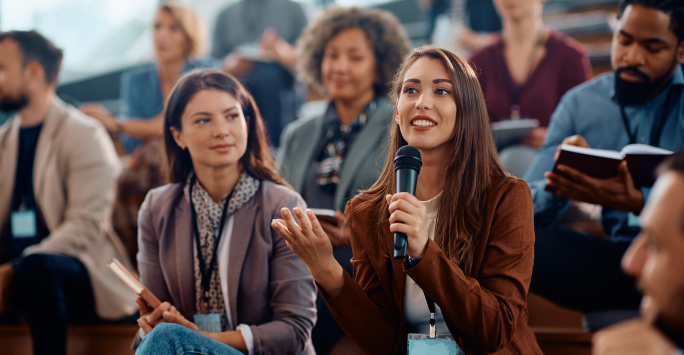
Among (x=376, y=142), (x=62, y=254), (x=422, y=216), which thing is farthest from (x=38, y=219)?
(x=422, y=216)

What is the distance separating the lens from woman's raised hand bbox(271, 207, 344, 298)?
1055 mm

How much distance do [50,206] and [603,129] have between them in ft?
6.65

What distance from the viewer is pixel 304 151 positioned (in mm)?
2166

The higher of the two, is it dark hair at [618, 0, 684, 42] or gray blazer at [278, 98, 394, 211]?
dark hair at [618, 0, 684, 42]

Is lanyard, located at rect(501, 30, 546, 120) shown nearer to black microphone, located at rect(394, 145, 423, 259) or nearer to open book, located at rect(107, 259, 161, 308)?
black microphone, located at rect(394, 145, 423, 259)

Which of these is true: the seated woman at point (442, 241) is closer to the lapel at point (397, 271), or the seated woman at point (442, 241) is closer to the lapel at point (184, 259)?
the lapel at point (397, 271)

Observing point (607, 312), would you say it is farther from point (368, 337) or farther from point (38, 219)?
point (38, 219)

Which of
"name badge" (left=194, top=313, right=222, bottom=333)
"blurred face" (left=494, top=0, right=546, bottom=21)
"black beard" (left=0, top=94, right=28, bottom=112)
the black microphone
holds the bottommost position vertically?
"name badge" (left=194, top=313, right=222, bottom=333)

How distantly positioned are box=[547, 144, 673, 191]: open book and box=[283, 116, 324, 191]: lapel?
97 centimetres

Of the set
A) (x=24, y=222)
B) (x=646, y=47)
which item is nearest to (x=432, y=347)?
(x=646, y=47)

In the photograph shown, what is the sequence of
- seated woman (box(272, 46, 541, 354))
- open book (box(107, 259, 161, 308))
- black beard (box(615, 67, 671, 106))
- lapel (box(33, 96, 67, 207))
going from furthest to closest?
lapel (box(33, 96, 67, 207))
black beard (box(615, 67, 671, 106))
open book (box(107, 259, 161, 308))
seated woman (box(272, 46, 541, 354))

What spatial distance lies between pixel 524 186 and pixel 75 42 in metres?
4.52

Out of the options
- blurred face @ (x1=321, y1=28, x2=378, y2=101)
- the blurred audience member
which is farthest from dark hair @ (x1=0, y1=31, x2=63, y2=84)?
blurred face @ (x1=321, y1=28, x2=378, y2=101)

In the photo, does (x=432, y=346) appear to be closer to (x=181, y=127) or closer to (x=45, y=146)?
(x=181, y=127)
